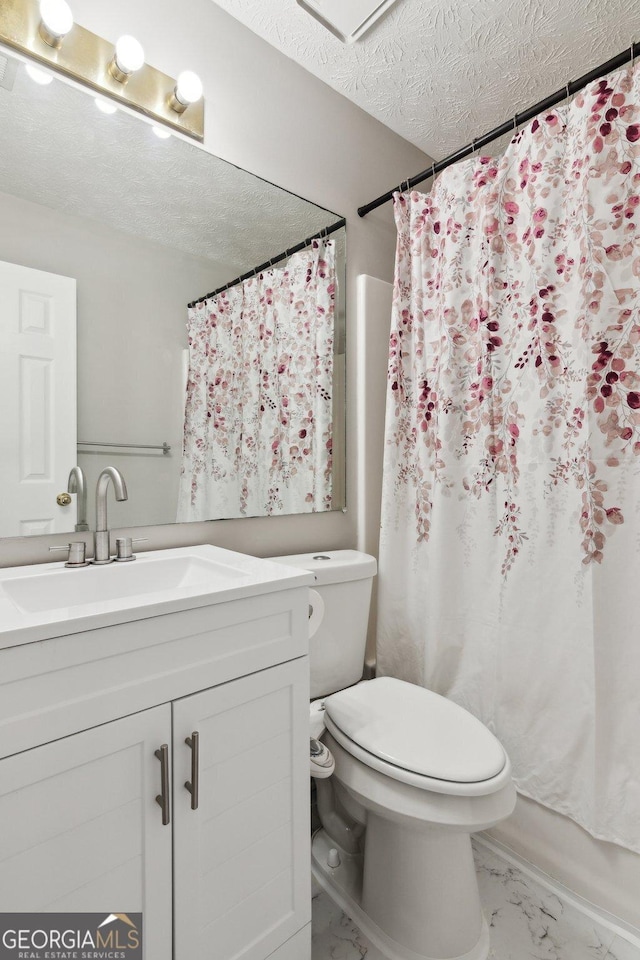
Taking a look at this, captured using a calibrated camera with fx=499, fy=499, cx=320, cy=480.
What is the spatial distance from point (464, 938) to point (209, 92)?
223 centimetres

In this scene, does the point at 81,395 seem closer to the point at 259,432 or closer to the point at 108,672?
the point at 259,432

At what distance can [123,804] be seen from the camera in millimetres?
775

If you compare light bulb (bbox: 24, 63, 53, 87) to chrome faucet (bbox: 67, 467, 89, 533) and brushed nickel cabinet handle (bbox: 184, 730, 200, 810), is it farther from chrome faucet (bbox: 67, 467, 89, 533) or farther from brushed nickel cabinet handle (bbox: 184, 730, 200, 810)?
brushed nickel cabinet handle (bbox: 184, 730, 200, 810)

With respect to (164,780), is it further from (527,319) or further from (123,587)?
(527,319)

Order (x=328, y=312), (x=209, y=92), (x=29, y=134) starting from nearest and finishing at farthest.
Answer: (x=29, y=134), (x=209, y=92), (x=328, y=312)

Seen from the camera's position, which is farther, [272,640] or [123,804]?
[272,640]

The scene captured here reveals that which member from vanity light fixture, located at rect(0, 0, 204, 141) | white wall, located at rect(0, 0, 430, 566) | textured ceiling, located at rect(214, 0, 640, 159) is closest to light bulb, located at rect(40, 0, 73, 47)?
vanity light fixture, located at rect(0, 0, 204, 141)

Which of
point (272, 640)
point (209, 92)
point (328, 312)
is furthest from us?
point (328, 312)

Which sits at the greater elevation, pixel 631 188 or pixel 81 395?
pixel 631 188

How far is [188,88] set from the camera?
1.27m

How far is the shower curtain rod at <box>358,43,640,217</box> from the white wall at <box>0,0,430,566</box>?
140 millimetres

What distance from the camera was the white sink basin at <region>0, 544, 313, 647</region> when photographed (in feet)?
2.34

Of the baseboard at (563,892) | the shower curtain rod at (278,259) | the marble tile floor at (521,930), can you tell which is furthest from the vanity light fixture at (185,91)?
the baseboard at (563,892)

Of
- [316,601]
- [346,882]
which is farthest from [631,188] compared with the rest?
[346,882]
